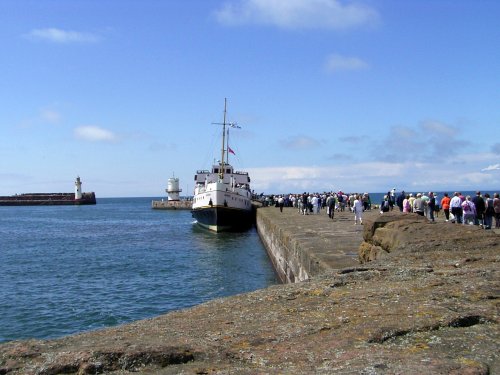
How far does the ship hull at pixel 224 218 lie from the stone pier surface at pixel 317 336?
106 ft

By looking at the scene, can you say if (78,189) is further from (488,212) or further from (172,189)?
(488,212)

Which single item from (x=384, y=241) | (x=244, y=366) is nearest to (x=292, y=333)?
(x=244, y=366)

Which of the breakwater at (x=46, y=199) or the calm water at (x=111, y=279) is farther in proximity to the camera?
the breakwater at (x=46, y=199)

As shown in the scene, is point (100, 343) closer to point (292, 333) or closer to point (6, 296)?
point (292, 333)

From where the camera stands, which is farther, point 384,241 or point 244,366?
point 384,241

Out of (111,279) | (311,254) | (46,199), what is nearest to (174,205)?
(46,199)

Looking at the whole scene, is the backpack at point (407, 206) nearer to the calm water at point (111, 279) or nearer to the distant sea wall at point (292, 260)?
the distant sea wall at point (292, 260)

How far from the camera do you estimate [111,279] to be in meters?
19.1

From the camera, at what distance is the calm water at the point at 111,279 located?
13.1 meters

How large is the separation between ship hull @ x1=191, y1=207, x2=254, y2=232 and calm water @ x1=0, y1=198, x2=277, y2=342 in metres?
4.57

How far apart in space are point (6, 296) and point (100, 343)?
524 inches

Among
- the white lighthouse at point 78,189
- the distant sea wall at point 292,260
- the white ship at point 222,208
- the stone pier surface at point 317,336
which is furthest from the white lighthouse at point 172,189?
the stone pier surface at point 317,336

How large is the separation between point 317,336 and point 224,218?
114ft

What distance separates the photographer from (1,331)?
1195 centimetres
